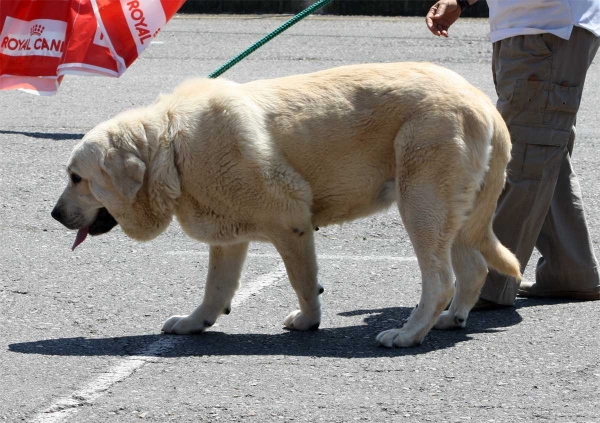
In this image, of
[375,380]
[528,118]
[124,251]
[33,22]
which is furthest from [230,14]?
[375,380]

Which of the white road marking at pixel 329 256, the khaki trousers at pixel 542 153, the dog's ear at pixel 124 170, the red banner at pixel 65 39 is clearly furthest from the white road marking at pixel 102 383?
the red banner at pixel 65 39

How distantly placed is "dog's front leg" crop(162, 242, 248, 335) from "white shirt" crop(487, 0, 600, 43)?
175 centimetres

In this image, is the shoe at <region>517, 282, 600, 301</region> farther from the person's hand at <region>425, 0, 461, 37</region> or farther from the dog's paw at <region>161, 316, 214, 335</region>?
the dog's paw at <region>161, 316, 214, 335</region>

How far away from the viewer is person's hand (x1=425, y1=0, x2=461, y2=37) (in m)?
5.62

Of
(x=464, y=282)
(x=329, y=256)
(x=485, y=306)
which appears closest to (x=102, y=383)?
(x=464, y=282)

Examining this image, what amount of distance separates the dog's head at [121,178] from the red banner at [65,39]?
3859 mm

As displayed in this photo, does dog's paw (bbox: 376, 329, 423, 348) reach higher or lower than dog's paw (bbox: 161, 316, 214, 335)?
higher

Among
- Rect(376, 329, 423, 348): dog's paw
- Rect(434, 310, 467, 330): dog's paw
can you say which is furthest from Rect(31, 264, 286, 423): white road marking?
Rect(434, 310, 467, 330): dog's paw

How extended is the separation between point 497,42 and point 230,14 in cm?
1174

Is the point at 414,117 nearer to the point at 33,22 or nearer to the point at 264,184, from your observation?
the point at 264,184

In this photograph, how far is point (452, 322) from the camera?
5.18 metres

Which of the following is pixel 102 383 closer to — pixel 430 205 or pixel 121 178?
pixel 121 178

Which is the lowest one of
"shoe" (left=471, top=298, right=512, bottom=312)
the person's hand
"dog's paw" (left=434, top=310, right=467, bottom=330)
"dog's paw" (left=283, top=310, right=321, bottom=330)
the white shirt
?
"shoe" (left=471, top=298, right=512, bottom=312)

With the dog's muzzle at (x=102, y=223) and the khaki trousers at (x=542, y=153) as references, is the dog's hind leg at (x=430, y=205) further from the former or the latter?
the dog's muzzle at (x=102, y=223)
